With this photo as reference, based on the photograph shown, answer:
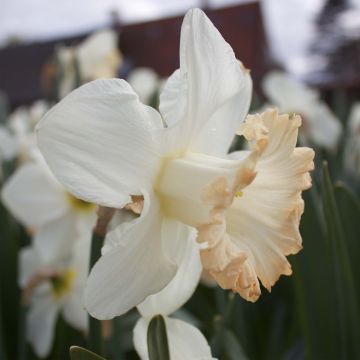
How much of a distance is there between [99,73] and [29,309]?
1225 millimetres

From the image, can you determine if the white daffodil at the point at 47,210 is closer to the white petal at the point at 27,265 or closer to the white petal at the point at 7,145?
the white petal at the point at 27,265

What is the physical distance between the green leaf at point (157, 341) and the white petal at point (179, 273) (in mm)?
41

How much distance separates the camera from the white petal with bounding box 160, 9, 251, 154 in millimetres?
485

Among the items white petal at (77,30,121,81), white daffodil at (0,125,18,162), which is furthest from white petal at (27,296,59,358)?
white petal at (77,30,121,81)

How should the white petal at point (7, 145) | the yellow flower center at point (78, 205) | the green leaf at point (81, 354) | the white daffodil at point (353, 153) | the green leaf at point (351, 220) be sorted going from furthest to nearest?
the white daffodil at point (353, 153), the white petal at point (7, 145), the yellow flower center at point (78, 205), the green leaf at point (351, 220), the green leaf at point (81, 354)

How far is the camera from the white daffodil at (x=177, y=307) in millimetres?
507

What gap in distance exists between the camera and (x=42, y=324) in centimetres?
113

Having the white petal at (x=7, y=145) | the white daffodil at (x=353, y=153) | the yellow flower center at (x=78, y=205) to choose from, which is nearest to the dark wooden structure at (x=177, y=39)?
the white daffodil at (x=353, y=153)

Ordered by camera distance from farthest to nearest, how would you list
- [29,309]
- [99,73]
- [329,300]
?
[99,73] → [29,309] → [329,300]

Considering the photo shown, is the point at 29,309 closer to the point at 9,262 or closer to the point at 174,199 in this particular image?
the point at 9,262

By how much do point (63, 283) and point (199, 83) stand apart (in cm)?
70

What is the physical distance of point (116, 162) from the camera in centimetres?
47

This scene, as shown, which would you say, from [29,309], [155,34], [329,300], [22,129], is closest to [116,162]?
[329,300]

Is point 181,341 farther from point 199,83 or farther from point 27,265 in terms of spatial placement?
point 27,265
